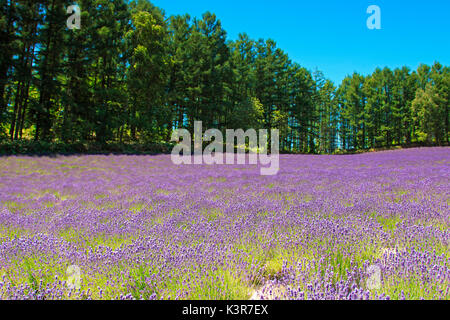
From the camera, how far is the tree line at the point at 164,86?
18.0 m

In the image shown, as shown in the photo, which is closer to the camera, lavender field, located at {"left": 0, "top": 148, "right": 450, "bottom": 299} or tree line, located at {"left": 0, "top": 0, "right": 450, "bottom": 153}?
lavender field, located at {"left": 0, "top": 148, "right": 450, "bottom": 299}

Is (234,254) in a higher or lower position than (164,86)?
lower

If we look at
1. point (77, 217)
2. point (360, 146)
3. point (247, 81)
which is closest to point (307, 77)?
point (247, 81)

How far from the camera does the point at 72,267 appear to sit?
1.99m

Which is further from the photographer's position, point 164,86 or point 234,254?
point 164,86

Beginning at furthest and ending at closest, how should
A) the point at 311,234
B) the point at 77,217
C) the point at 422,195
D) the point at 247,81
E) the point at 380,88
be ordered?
the point at 380,88
the point at 247,81
the point at 422,195
the point at 77,217
the point at 311,234

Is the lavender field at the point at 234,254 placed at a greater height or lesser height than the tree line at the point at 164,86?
lesser

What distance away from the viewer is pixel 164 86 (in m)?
26.5

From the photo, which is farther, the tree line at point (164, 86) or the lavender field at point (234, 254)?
the tree line at point (164, 86)

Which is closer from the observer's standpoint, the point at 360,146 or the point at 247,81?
the point at 247,81

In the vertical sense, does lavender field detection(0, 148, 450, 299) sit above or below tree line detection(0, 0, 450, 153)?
below

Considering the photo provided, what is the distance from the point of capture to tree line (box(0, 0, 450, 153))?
18.0 m
